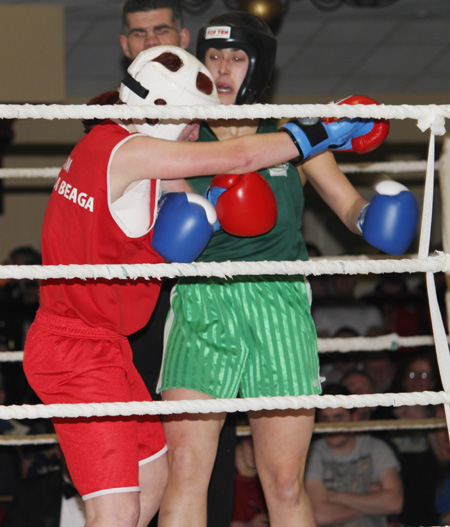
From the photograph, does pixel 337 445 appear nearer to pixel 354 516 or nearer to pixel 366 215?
pixel 354 516

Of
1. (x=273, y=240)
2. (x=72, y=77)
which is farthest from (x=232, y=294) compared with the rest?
(x=72, y=77)

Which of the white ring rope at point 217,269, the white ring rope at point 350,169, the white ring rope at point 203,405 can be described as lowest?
the white ring rope at point 203,405

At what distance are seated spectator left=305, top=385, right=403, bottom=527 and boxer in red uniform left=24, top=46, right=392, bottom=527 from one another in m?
1.23

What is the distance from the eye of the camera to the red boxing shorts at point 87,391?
1360 millimetres

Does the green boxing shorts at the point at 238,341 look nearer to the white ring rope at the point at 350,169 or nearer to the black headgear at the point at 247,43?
the black headgear at the point at 247,43

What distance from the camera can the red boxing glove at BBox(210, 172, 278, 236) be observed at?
148 cm

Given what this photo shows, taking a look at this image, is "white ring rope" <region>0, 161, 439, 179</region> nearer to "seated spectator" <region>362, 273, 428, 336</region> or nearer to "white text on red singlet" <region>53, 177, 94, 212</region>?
"white text on red singlet" <region>53, 177, 94, 212</region>

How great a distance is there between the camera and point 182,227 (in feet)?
4.60

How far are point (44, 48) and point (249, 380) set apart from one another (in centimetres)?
330

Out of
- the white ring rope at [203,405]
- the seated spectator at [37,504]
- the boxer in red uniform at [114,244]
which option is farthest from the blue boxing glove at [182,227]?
the seated spectator at [37,504]

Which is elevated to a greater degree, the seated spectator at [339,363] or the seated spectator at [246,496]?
the seated spectator at [339,363]

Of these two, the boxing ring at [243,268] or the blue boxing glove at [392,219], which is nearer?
the boxing ring at [243,268]

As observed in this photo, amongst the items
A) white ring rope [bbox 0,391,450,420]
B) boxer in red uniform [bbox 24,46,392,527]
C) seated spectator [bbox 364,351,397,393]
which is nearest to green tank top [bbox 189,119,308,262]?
boxer in red uniform [bbox 24,46,392,527]

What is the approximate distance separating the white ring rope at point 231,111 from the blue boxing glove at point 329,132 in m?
0.11
